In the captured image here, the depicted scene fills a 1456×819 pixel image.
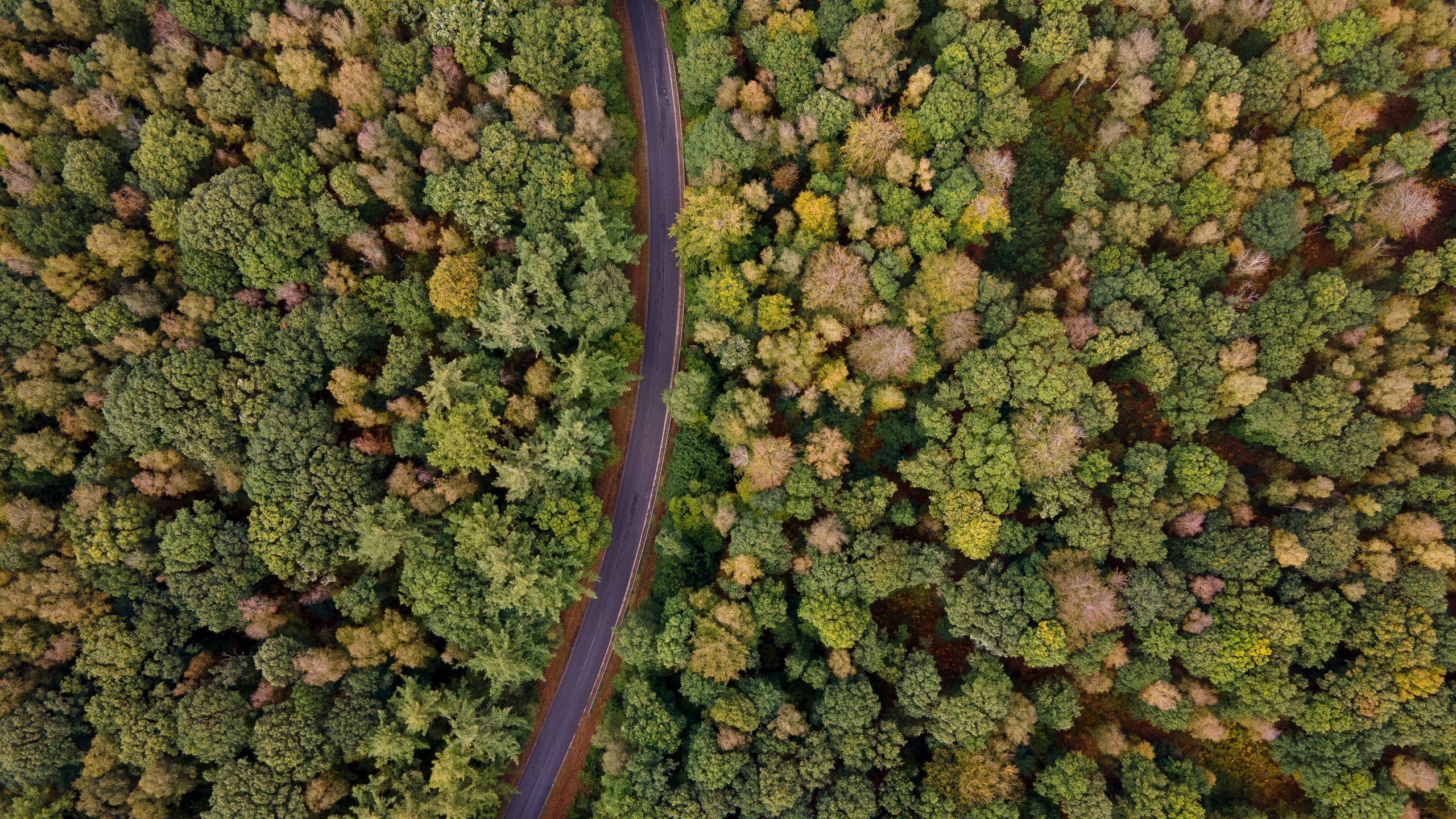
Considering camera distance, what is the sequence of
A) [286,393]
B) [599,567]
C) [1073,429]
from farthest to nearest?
[599,567], [1073,429], [286,393]

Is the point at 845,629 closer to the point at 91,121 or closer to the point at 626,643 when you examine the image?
the point at 626,643

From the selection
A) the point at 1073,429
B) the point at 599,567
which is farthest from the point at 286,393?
the point at 1073,429

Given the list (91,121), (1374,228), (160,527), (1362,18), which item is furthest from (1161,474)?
(91,121)

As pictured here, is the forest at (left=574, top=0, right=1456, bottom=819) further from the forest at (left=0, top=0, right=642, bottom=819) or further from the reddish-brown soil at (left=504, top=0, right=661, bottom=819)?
the forest at (left=0, top=0, right=642, bottom=819)

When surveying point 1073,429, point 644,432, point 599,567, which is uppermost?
point 1073,429

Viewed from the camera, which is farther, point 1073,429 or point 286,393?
point 1073,429

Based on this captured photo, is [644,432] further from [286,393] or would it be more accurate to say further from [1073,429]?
[1073,429]

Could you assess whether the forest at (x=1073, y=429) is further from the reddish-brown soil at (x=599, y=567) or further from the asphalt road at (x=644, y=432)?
the asphalt road at (x=644, y=432)

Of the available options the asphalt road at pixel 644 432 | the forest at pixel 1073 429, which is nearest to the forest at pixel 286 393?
the asphalt road at pixel 644 432
